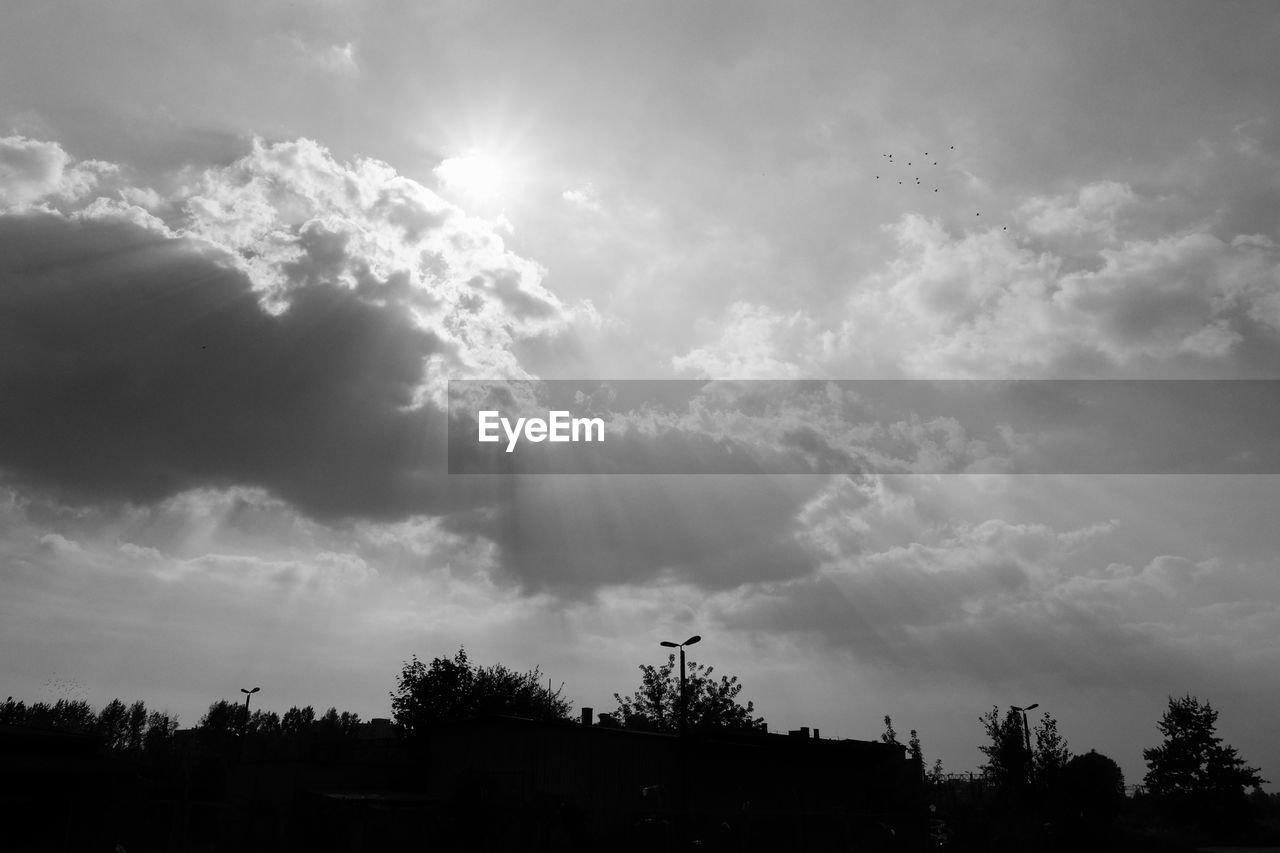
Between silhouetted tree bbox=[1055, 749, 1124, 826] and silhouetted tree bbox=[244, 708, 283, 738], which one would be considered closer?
silhouetted tree bbox=[1055, 749, 1124, 826]

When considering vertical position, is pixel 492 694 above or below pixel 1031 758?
above

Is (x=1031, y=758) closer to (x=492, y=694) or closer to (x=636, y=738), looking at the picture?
(x=636, y=738)

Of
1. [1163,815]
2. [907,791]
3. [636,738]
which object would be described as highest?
[636,738]

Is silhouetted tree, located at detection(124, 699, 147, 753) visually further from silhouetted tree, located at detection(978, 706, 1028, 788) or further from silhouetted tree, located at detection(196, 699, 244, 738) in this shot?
silhouetted tree, located at detection(978, 706, 1028, 788)

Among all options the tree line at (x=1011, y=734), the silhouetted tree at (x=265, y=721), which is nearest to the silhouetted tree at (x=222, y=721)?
the silhouetted tree at (x=265, y=721)

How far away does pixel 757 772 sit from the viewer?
45.0 m

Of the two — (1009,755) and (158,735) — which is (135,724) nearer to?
(158,735)

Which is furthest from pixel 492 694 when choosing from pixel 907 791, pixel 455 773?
pixel 907 791

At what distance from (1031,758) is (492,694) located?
44.9 m

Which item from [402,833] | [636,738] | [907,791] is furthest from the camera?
[907,791]

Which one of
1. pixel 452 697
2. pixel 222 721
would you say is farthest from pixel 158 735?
pixel 452 697

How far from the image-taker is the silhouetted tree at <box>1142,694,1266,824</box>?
244 feet

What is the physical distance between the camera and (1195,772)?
77.9 meters

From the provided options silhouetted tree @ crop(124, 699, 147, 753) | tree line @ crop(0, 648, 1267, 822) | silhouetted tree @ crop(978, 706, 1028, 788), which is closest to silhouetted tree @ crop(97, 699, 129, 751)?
silhouetted tree @ crop(124, 699, 147, 753)
